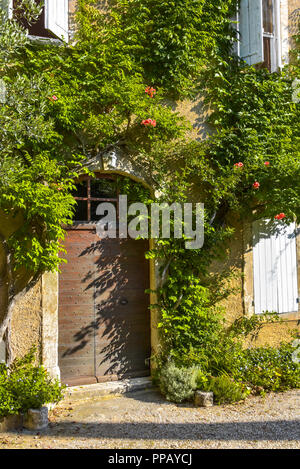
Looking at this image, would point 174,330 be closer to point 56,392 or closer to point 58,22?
point 56,392

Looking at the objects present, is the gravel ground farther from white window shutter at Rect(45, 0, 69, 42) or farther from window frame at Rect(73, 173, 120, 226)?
white window shutter at Rect(45, 0, 69, 42)

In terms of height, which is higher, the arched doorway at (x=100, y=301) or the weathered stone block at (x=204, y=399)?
the arched doorway at (x=100, y=301)

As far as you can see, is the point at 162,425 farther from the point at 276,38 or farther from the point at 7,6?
the point at 276,38

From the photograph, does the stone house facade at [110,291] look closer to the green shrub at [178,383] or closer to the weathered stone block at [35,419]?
the green shrub at [178,383]

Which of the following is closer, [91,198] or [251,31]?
[91,198]

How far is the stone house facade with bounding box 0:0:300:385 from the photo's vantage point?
4.54 m

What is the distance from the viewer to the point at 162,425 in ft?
13.0

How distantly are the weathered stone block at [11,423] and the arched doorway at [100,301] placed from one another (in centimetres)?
98

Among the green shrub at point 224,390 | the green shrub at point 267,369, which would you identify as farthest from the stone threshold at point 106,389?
the green shrub at point 267,369

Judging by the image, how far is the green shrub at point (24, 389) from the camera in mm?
3768

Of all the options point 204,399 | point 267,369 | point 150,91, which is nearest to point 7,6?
point 150,91

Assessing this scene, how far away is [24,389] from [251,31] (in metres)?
6.09

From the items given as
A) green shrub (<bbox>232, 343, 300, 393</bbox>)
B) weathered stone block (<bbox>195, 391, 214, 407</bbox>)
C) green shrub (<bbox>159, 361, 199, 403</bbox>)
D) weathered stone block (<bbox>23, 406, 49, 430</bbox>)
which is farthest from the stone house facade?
weathered stone block (<bbox>195, 391, 214, 407</bbox>)

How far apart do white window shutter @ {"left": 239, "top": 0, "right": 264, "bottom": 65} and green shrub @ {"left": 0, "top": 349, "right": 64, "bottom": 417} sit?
18.2 ft
